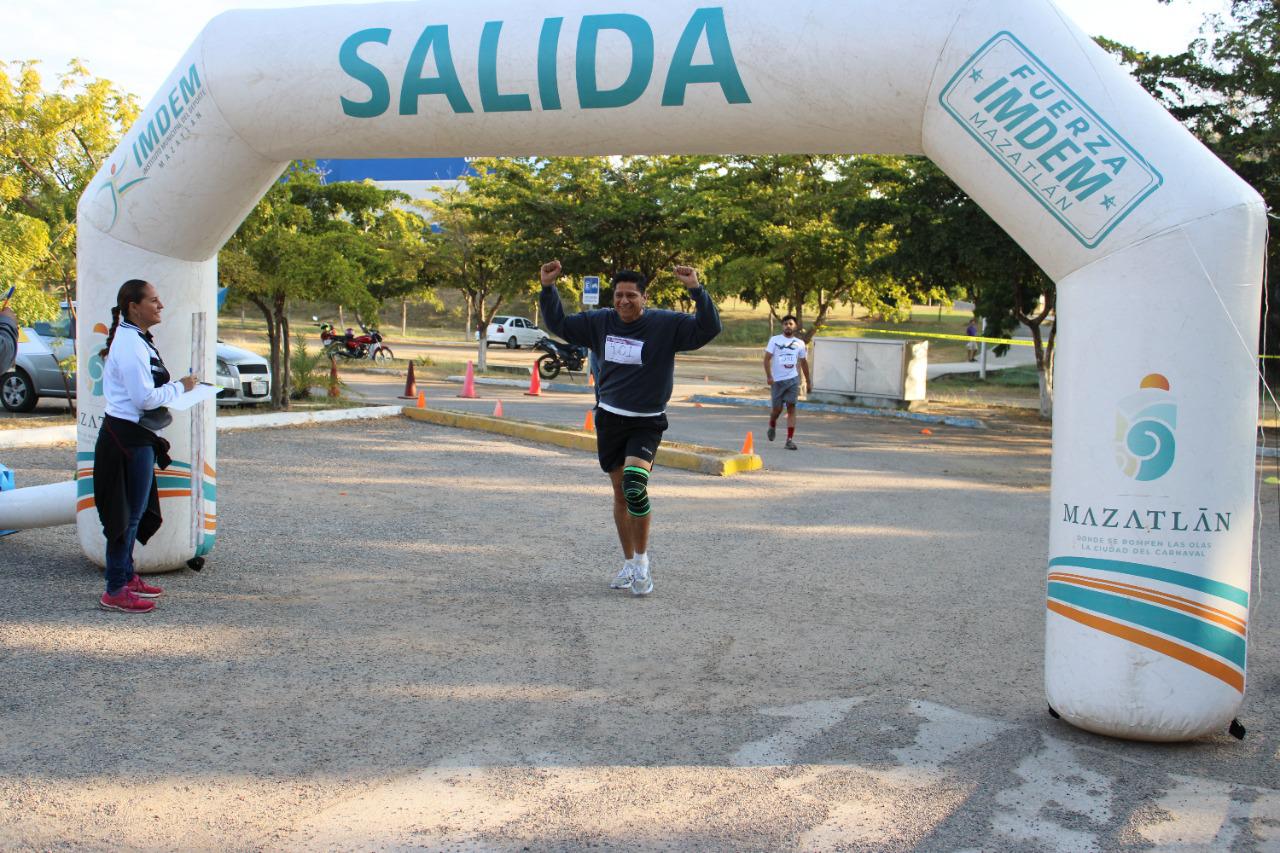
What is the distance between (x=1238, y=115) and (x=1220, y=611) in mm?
15271

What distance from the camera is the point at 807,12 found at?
192 inches

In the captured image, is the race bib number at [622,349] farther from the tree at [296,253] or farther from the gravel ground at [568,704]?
the tree at [296,253]

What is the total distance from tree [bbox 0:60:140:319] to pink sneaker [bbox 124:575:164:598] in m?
8.04

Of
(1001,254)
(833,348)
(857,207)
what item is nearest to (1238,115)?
(1001,254)

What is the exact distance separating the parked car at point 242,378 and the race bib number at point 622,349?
431 inches

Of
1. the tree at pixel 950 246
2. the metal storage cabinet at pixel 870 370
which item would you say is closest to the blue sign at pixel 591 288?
the metal storage cabinet at pixel 870 370

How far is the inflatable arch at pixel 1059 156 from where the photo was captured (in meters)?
4.40

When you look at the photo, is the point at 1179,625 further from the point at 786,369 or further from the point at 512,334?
the point at 512,334

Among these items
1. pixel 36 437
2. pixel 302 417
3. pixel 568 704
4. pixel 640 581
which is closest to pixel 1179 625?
pixel 568 704

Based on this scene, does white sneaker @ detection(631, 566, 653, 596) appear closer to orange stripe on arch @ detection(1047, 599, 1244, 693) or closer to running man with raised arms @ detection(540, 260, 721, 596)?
running man with raised arms @ detection(540, 260, 721, 596)

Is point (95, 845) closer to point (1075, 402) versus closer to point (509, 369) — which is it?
point (1075, 402)

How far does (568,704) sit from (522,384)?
21938mm

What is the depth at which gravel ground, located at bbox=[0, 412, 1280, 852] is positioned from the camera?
12.3ft

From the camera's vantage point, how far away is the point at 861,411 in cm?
2112
